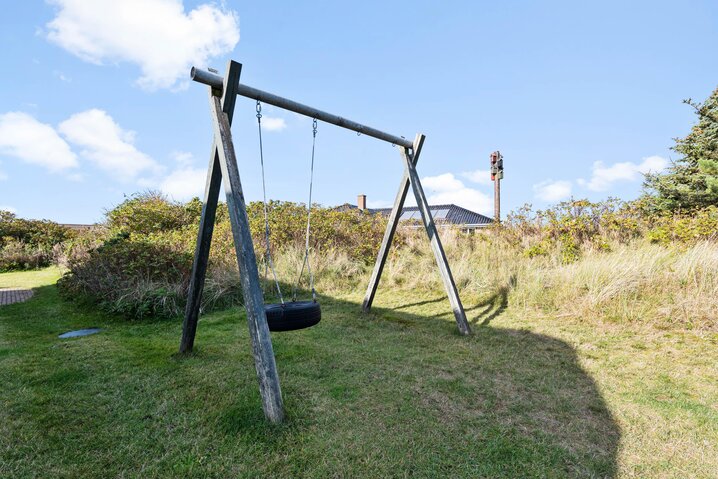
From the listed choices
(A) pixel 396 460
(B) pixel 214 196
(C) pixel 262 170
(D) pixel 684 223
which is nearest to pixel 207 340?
Answer: (B) pixel 214 196

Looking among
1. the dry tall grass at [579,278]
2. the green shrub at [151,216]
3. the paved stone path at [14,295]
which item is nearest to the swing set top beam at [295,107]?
the dry tall grass at [579,278]

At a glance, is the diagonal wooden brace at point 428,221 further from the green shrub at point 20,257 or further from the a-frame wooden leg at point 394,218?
the green shrub at point 20,257

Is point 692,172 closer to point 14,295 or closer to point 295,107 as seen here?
point 295,107

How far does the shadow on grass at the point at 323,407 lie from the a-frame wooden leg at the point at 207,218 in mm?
340

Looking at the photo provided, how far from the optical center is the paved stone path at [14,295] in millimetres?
6711

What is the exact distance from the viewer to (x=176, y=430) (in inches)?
88.4

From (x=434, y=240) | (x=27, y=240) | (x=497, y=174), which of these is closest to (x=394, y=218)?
(x=434, y=240)

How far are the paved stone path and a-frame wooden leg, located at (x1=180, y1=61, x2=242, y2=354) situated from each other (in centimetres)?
542

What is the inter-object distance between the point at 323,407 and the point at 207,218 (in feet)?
5.85

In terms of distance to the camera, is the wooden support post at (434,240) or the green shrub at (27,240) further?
the green shrub at (27,240)

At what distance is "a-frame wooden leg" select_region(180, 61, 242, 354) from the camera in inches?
106

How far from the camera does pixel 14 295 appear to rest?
7.34 meters

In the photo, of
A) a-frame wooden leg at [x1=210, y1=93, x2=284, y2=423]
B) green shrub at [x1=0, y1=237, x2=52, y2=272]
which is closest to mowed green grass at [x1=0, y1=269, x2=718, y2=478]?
a-frame wooden leg at [x1=210, y1=93, x2=284, y2=423]

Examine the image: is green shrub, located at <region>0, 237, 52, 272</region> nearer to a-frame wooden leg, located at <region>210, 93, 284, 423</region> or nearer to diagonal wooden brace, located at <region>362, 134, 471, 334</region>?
diagonal wooden brace, located at <region>362, 134, 471, 334</region>
